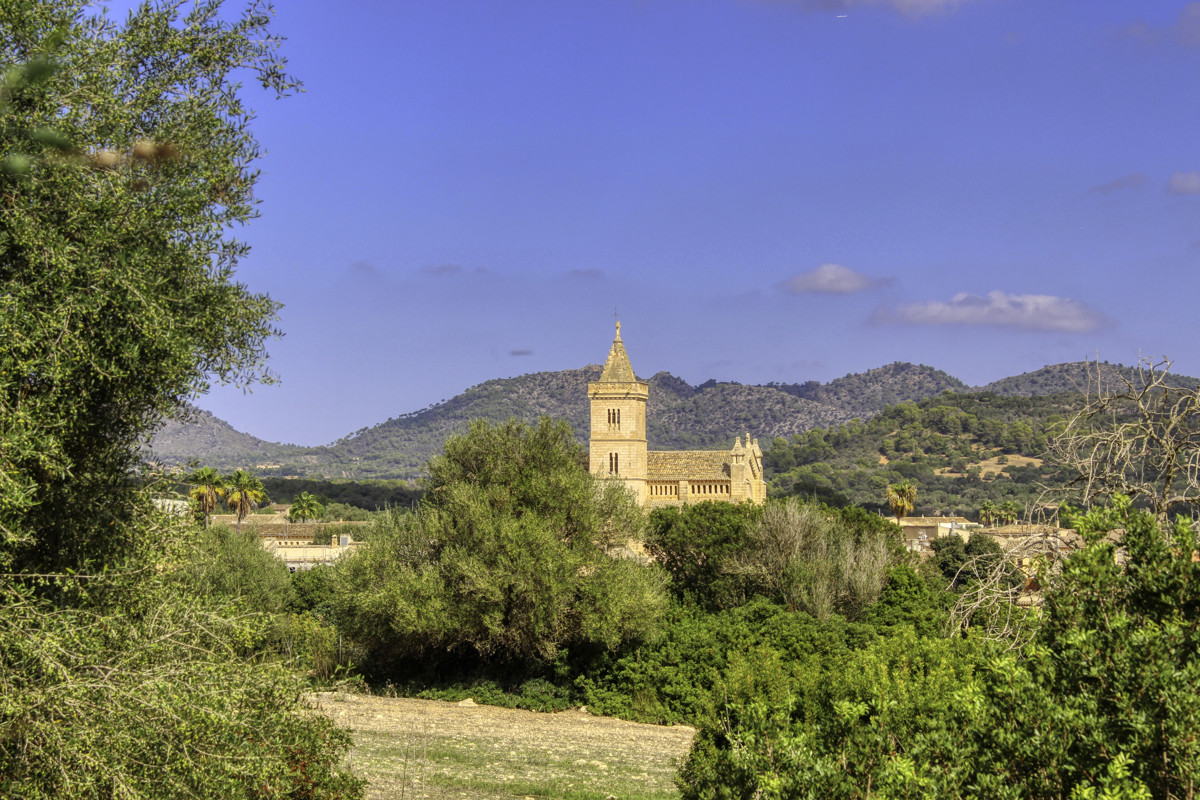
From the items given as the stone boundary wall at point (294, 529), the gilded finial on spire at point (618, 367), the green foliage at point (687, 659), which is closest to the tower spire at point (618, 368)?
the gilded finial on spire at point (618, 367)

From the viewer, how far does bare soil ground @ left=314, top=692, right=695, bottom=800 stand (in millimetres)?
15016

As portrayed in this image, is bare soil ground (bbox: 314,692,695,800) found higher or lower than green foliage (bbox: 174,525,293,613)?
lower

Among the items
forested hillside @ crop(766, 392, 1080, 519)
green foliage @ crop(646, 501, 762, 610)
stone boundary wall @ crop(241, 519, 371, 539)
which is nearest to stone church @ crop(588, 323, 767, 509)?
stone boundary wall @ crop(241, 519, 371, 539)

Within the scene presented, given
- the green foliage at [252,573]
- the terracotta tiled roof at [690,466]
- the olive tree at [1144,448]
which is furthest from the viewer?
the terracotta tiled roof at [690,466]

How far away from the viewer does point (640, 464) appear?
215 ft

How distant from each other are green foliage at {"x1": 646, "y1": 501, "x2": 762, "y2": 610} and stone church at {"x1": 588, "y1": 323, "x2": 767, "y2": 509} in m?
18.6

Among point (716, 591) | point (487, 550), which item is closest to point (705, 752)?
point (487, 550)

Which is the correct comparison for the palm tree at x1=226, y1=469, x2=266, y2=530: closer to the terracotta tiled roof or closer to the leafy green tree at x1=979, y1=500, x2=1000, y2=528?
the terracotta tiled roof

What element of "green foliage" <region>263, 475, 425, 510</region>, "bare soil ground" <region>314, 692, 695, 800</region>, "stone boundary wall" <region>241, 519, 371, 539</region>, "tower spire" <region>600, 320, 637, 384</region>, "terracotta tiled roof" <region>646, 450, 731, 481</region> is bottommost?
"bare soil ground" <region>314, 692, 695, 800</region>

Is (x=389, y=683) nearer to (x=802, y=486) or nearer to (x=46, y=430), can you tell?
(x=46, y=430)

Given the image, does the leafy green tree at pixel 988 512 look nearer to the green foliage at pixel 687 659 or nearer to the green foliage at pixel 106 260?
the green foliage at pixel 687 659

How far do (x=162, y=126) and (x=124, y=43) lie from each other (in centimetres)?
78

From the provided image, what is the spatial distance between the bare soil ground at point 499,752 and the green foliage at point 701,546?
12800 mm

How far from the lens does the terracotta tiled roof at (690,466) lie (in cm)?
6581
